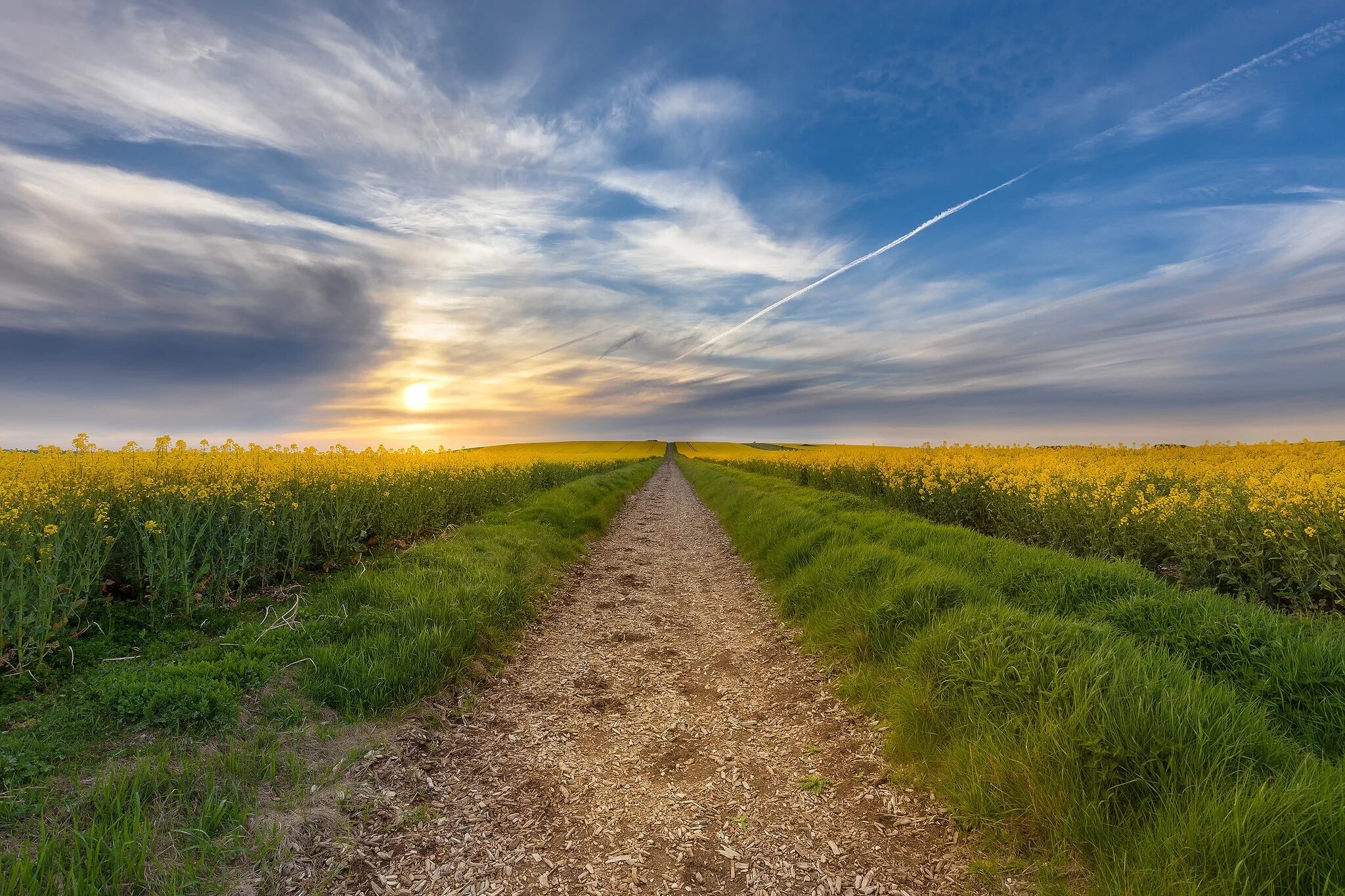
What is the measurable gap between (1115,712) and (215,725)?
20.8ft

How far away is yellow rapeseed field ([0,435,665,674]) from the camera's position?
5812 mm

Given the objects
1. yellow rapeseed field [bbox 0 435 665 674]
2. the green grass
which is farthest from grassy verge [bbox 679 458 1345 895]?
yellow rapeseed field [bbox 0 435 665 674]

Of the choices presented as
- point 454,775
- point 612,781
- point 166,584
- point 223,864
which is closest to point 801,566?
point 612,781

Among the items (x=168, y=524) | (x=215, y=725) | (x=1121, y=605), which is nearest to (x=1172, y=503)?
(x=1121, y=605)

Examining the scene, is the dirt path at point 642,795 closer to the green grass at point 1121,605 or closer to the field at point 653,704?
the field at point 653,704

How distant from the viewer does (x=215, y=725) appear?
4340 mm

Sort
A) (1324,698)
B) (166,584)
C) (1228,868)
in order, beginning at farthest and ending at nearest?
1. (166,584)
2. (1324,698)
3. (1228,868)

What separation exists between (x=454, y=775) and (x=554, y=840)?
115 centimetres

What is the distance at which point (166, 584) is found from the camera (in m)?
6.70

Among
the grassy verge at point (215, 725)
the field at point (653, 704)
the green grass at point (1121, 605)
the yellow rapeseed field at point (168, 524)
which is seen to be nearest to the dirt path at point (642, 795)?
the field at point (653, 704)

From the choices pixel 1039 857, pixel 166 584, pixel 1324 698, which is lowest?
pixel 1039 857

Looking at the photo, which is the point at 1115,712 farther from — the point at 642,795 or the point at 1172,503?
the point at 1172,503

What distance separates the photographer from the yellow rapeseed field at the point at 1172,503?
715cm

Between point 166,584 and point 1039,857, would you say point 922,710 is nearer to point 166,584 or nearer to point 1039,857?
point 1039,857
